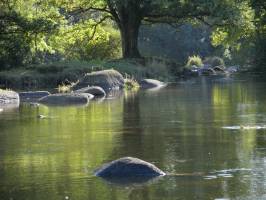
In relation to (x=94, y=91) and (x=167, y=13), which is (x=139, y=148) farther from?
(x=167, y=13)

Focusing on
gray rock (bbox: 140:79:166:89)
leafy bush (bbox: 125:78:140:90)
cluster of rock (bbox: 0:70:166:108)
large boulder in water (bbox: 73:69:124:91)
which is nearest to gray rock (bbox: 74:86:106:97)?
cluster of rock (bbox: 0:70:166:108)

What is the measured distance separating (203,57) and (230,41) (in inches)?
1303

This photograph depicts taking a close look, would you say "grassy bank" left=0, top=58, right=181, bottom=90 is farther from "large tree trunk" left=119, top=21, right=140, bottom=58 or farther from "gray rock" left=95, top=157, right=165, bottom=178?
"gray rock" left=95, top=157, right=165, bottom=178

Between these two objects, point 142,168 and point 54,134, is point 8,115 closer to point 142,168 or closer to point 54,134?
point 54,134

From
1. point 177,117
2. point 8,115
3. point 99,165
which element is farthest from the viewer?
point 8,115

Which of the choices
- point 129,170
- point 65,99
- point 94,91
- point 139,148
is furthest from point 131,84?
point 129,170

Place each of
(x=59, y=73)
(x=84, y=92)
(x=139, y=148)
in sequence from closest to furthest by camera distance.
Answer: (x=139, y=148) → (x=84, y=92) → (x=59, y=73)

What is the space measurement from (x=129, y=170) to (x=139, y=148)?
3.52 metres

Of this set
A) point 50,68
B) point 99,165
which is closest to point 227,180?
point 99,165

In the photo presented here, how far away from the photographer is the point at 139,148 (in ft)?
55.1

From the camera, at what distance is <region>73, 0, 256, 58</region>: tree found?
5072cm

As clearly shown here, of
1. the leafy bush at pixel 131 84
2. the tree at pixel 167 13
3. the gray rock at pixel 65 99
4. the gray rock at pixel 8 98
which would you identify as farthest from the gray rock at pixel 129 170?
the tree at pixel 167 13

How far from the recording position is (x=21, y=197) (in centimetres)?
1189

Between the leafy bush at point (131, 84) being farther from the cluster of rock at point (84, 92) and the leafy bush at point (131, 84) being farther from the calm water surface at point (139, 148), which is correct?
the calm water surface at point (139, 148)
